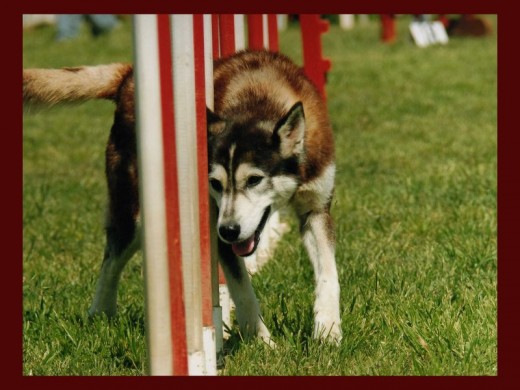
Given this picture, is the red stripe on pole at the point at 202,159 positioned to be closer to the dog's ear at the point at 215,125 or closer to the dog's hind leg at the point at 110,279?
the dog's ear at the point at 215,125

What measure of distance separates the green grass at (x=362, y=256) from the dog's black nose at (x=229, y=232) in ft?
1.58

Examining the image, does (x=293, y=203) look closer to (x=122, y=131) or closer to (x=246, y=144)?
(x=246, y=144)

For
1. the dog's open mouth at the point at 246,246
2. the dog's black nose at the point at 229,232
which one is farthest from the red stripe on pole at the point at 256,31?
the dog's black nose at the point at 229,232

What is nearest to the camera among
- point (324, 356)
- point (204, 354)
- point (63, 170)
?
point (204, 354)

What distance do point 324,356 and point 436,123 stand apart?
719cm

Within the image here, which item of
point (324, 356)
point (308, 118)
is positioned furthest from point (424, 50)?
point (324, 356)

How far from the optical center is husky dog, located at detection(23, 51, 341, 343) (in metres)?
4.43

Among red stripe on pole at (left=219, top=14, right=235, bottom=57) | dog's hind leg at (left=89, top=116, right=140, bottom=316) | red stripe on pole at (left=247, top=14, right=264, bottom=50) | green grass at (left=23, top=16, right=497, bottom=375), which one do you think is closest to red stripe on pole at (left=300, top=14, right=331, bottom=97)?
green grass at (left=23, top=16, right=497, bottom=375)

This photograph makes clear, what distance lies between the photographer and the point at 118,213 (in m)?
5.16

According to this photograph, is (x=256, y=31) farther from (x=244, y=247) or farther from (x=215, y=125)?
(x=244, y=247)

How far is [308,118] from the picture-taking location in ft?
16.2

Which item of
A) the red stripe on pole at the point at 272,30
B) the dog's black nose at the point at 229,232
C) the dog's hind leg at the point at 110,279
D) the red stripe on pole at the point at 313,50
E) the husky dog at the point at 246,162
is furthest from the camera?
the red stripe on pole at the point at 313,50

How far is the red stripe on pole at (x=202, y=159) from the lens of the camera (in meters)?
3.52

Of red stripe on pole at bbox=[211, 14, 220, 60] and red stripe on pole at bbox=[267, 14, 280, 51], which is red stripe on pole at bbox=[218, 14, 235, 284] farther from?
red stripe on pole at bbox=[267, 14, 280, 51]
